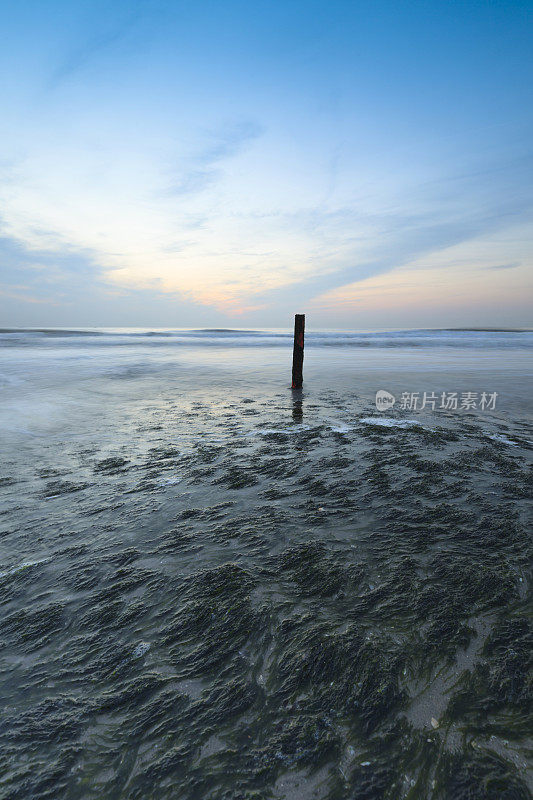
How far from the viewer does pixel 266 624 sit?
2385 mm

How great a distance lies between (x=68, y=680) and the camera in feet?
6.61

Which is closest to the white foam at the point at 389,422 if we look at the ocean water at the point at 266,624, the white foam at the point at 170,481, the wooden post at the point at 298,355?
the ocean water at the point at 266,624

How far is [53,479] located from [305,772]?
430 cm

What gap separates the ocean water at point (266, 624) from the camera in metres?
1.62

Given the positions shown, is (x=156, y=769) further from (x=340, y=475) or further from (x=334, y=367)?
(x=334, y=367)

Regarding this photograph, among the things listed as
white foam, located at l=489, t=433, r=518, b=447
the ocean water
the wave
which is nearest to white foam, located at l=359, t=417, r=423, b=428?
white foam, located at l=489, t=433, r=518, b=447

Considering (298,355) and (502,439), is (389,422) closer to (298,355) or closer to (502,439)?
(502,439)

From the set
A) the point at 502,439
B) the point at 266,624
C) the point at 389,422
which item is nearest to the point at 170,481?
the point at 266,624

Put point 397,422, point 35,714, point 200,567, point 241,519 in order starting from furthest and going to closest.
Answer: point 397,422 < point 241,519 < point 200,567 < point 35,714

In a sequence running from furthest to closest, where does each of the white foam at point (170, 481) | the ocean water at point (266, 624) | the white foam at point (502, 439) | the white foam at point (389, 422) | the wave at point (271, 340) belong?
1. the wave at point (271, 340)
2. the white foam at point (389, 422)
3. the white foam at point (502, 439)
4. the white foam at point (170, 481)
5. the ocean water at point (266, 624)

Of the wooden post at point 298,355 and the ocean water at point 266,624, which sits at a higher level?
the wooden post at point 298,355

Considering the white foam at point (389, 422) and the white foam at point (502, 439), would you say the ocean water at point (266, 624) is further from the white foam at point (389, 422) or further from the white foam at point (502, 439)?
the white foam at point (389, 422)

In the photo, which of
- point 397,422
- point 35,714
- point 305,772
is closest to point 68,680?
point 35,714

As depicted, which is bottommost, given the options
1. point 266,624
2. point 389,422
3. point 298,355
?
point 266,624
